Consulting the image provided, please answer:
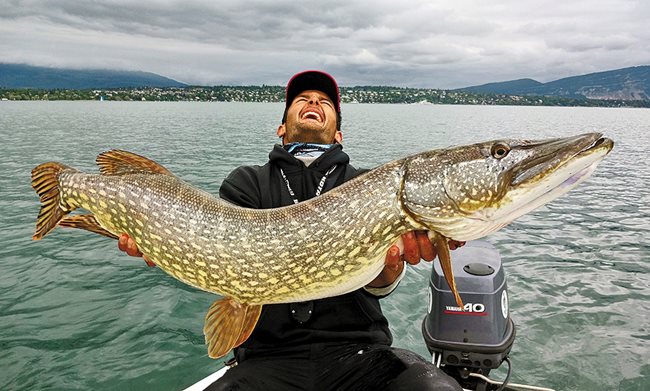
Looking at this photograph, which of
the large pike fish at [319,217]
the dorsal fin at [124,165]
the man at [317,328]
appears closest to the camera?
the large pike fish at [319,217]

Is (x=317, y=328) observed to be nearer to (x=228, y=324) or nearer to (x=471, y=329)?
(x=228, y=324)

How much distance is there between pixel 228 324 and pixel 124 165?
3.75ft

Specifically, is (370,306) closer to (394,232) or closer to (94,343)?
(394,232)

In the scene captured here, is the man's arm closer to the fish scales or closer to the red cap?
the fish scales

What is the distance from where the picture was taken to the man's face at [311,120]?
364 cm

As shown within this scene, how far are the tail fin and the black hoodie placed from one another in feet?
3.31

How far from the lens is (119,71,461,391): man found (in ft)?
8.61

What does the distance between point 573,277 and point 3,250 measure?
8249 mm

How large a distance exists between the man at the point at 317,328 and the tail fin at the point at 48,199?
485 mm

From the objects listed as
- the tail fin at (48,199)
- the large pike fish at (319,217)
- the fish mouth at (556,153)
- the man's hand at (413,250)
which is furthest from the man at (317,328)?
the fish mouth at (556,153)

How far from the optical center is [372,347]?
2889 millimetres

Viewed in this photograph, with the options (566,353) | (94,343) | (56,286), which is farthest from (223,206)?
(56,286)

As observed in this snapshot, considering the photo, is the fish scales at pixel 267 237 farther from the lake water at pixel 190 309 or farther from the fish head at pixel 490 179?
the lake water at pixel 190 309

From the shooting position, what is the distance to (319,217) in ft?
8.20
